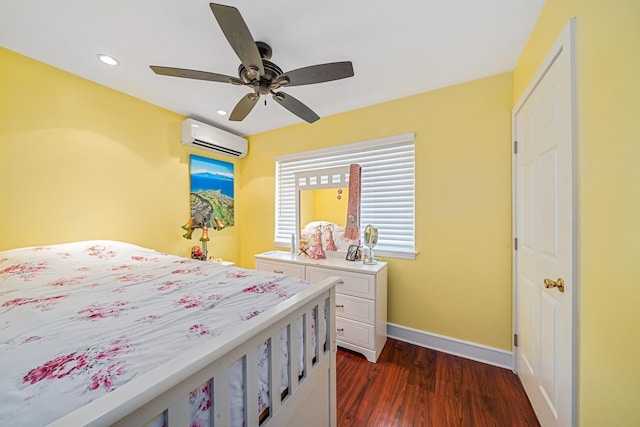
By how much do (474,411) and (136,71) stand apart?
3587mm

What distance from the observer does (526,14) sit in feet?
4.36

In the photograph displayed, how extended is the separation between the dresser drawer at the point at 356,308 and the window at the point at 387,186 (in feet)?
1.90

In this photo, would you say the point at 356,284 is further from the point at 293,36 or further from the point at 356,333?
the point at 293,36

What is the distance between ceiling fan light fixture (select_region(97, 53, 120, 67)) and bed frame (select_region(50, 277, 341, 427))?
2304mm

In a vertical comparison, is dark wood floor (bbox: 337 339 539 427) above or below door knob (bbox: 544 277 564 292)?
below

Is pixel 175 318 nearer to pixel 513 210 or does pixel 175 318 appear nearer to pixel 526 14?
pixel 513 210

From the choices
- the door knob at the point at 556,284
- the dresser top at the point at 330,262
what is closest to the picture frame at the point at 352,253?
the dresser top at the point at 330,262

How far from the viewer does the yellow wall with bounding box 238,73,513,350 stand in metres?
1.83

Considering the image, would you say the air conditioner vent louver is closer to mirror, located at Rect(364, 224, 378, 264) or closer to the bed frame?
mirror, located at Rect(364, 224, 378, 264)

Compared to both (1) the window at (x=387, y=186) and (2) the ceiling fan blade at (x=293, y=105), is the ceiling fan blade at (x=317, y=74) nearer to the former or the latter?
(2) the ceiling fan blade at (x=293, y=105)

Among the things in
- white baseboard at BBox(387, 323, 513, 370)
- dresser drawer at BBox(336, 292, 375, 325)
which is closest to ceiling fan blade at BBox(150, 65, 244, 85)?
dresser drawer at BBox(336, 292, 375, 325)

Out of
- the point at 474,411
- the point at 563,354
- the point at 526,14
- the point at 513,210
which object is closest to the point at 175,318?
the point at 563,354

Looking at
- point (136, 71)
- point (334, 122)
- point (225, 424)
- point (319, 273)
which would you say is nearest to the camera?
point (225, 424)

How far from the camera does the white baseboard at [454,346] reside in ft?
5.91
